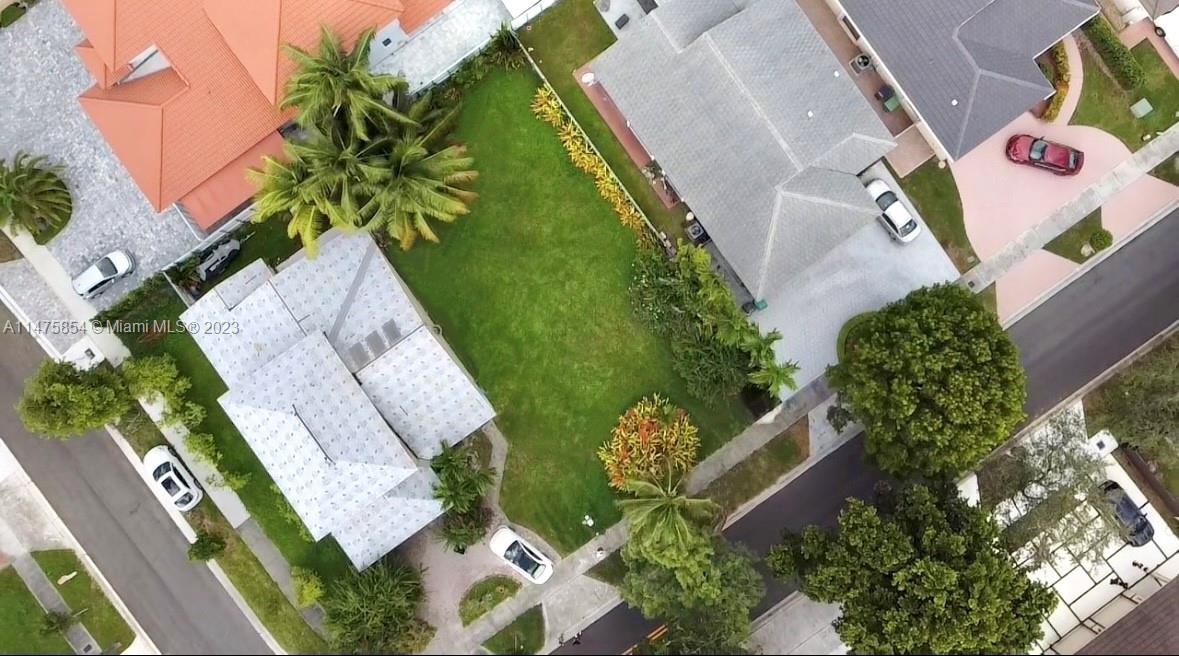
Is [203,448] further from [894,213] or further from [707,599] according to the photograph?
[894,213]

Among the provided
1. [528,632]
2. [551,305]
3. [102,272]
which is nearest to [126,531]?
[102,272]

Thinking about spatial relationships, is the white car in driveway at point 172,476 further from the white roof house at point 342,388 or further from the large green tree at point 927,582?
the large green tree at point 927,582

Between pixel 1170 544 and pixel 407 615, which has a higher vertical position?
pixel 407 615

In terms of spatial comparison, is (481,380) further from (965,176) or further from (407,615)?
(965,176)

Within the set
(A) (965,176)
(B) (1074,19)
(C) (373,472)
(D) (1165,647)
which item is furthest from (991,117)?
(C) (373,472)

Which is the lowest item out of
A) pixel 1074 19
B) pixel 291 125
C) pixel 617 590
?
pixel 617 590

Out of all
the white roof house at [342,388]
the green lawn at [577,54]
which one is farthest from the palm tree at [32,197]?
the green lawn at [577,54]
